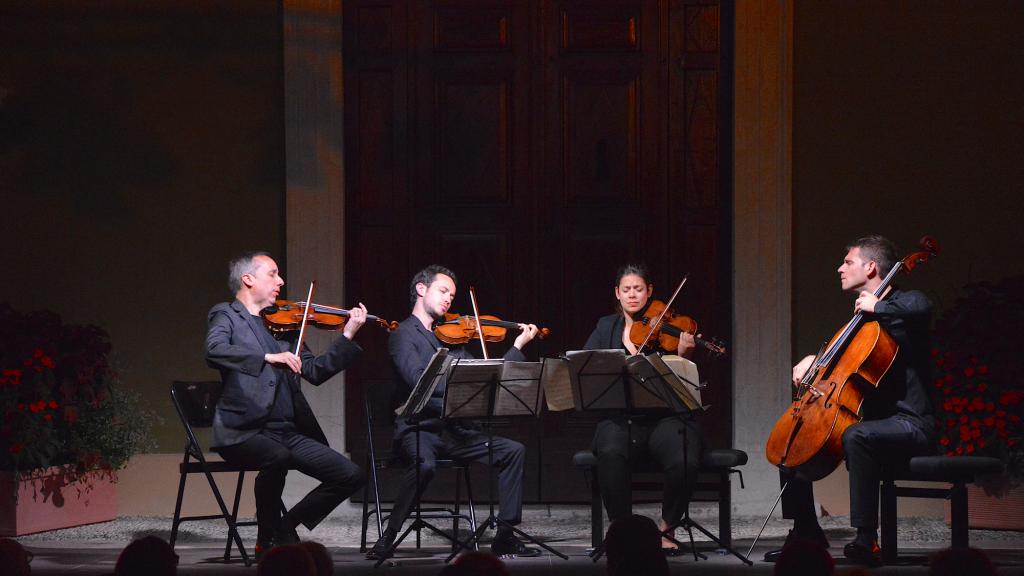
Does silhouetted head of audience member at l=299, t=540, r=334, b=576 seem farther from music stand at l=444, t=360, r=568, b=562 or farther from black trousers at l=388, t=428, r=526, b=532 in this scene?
black trousers at l=388, t=428, r=526, b=532

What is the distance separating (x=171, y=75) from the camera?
6.68m

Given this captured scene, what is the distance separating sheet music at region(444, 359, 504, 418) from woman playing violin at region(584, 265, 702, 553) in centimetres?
63

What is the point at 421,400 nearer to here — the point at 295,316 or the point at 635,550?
the point at 295,316

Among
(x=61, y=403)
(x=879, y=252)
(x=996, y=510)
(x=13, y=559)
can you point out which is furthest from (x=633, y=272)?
(x=13, y=559)

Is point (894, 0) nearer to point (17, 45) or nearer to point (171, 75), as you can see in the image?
point (171, 75)

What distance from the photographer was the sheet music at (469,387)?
4.92m

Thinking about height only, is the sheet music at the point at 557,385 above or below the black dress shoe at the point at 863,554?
above

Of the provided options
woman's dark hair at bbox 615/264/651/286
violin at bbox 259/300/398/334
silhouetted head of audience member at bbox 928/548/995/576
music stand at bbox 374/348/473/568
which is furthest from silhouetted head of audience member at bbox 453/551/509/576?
woman's dark hair at bbox 615/264/651/286

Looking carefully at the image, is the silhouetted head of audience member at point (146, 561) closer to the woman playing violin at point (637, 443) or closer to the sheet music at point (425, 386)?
the sheet music at point (425, 386)

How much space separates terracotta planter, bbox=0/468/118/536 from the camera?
5883mm

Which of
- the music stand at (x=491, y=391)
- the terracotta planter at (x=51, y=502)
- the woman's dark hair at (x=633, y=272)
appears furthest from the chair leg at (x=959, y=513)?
the terracotta planter at (x=51, y=502)

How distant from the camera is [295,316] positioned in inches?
224

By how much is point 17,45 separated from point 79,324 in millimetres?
1639

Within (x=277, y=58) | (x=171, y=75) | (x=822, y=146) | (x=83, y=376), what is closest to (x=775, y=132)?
(x=822, y=146)
